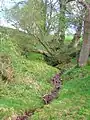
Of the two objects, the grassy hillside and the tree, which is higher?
the tree

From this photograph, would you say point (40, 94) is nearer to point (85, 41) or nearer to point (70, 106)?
point (70, 106)

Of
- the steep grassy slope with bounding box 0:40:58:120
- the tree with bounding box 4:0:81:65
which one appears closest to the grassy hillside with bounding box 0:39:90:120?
the steep grassy slope with bounding box 0:40:58:120

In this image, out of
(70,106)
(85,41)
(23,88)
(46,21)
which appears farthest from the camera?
→ (46,21)

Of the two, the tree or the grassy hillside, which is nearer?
the grassy hillside

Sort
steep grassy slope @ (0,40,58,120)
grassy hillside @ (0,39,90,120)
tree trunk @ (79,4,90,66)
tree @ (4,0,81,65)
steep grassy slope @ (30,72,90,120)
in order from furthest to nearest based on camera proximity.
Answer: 1. tree @ (4,0,81,65)
2. tree trunk @ (79,4,90,66)
3. steep grassy slope @ (0,40,58,120)
4. grassy hillside @ (0,39,90,120)
5. steep grassy slope @ (30,72,90,120)

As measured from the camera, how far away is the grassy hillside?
51.1 feet

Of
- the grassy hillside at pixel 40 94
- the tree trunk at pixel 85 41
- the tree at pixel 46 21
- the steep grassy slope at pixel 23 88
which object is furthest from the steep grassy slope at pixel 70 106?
the tree at pixel 46 21

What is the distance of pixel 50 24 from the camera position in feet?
104

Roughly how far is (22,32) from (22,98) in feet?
45.9

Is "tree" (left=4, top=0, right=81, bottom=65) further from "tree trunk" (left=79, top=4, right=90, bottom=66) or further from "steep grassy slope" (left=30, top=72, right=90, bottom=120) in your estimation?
"steep grassy slope" (left=30, top=72, right=90, bottom=120)

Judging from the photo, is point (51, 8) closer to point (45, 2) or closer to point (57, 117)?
→ point (45, 2)

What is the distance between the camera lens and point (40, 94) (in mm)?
19703

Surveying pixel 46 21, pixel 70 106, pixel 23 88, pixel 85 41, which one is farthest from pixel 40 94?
pixel 46 21

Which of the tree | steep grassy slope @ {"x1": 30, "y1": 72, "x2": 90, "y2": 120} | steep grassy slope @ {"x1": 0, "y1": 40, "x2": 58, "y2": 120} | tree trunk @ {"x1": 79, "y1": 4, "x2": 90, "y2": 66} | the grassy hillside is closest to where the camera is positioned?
steep grassy slope @ {"x1": 30, "y1": 72, "x2": 90, "y2": 120}
